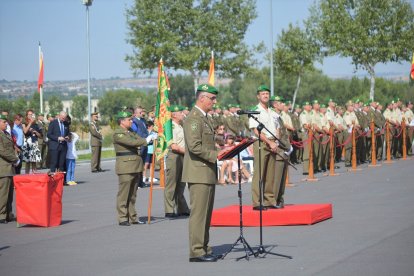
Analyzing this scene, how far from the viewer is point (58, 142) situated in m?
25.0

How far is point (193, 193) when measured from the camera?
39.1ft

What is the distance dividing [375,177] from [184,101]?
221 ft

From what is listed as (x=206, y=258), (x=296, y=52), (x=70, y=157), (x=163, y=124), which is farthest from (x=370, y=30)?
(x=206, y=258)

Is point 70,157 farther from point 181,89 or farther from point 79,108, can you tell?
point 181,89

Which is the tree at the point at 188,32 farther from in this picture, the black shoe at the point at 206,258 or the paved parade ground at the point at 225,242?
the black shoe at the point at 206,258

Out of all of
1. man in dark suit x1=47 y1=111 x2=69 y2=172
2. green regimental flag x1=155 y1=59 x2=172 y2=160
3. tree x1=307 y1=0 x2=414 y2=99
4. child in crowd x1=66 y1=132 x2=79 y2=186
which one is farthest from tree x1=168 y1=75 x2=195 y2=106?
green regimental flag x1=155 y1=59 x2=172 y2=160

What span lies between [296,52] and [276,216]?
144 ft

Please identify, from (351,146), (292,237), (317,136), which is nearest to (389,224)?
(292,237)

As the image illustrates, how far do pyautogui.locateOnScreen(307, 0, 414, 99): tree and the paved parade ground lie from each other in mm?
30102

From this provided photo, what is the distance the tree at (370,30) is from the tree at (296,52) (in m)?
5.94

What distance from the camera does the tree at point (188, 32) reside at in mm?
51438

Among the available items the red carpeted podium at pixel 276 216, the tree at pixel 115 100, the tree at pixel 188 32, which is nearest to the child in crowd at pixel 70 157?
the red carpeted podium at pixel 276 216

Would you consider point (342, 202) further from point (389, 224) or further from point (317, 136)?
point (317, 136)

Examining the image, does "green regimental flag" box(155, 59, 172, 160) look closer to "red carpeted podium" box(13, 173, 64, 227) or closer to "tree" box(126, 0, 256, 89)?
"red carpeted podium" box(13, 173, 64, 227)
